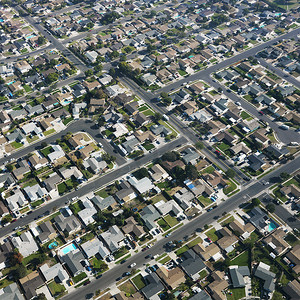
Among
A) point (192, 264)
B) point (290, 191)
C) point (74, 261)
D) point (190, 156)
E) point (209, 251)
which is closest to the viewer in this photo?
point (192, 264)

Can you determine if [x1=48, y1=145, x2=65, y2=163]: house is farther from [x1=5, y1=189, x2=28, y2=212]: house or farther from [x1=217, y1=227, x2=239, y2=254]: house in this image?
[x1=217, y1=227, x2=239, y2=254]: house

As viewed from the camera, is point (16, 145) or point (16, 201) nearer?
point (16, 201)

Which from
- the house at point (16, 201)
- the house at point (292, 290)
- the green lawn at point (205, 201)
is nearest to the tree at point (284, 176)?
the green lawn at point (205, 201)

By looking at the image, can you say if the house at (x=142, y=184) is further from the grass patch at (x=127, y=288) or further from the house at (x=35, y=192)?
the grass patch at (x=127, y=288)

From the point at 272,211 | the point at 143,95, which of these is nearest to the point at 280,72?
the point at 143,95

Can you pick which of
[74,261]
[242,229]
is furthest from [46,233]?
[242,229]

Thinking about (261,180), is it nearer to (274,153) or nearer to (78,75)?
(274,153)

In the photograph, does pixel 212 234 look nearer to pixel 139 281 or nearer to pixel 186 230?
pixel 186 230
